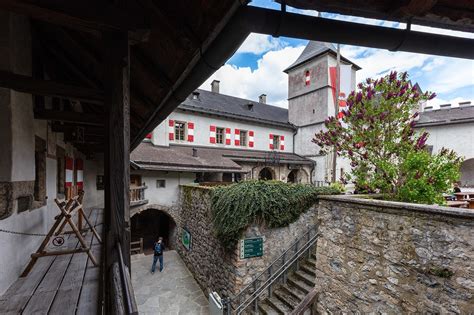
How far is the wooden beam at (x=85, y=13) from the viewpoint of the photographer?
3.92ft

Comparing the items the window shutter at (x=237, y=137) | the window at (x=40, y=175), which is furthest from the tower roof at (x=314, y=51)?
the window at (x=40, y=175)

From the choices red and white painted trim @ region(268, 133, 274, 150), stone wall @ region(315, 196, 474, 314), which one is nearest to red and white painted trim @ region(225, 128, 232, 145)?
red and white painted trim @ region(268, 133, 274, 150)

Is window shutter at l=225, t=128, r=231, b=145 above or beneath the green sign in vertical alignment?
above

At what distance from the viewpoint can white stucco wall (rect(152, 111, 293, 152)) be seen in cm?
1336

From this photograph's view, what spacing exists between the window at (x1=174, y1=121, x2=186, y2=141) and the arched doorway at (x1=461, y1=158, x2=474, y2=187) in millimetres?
18245

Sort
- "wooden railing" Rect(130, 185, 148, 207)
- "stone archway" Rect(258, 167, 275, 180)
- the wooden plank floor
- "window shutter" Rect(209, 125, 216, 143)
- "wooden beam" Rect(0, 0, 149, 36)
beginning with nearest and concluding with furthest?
1. "wooden beam" Rect(0, 0, 149, 36)
2. the wooden plank floor
3. "wooden railing" Rect(130, 185, 148, 207)
4. "window shutter" Rect(209, 125, 216, 143)
5. "stone archway" Rect(258, 167, 275, 180)

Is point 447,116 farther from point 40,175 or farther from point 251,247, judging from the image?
point 40,175

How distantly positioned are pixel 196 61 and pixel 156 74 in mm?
645

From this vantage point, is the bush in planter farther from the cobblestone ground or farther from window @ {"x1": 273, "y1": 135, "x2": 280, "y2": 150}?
window @ {"x1": 273, "y1": 135, "x2": 280, "y2": 150}

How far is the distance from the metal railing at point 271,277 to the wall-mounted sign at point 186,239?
3476 millimetres

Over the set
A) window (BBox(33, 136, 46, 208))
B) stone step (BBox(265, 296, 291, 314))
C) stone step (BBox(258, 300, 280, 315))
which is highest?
window (BBox(33, 136, 46, 208))

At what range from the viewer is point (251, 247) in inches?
254

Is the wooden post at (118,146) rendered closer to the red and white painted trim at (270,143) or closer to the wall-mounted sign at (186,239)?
the wall-mounted sign at (186,239)

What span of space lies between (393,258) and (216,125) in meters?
12.8
